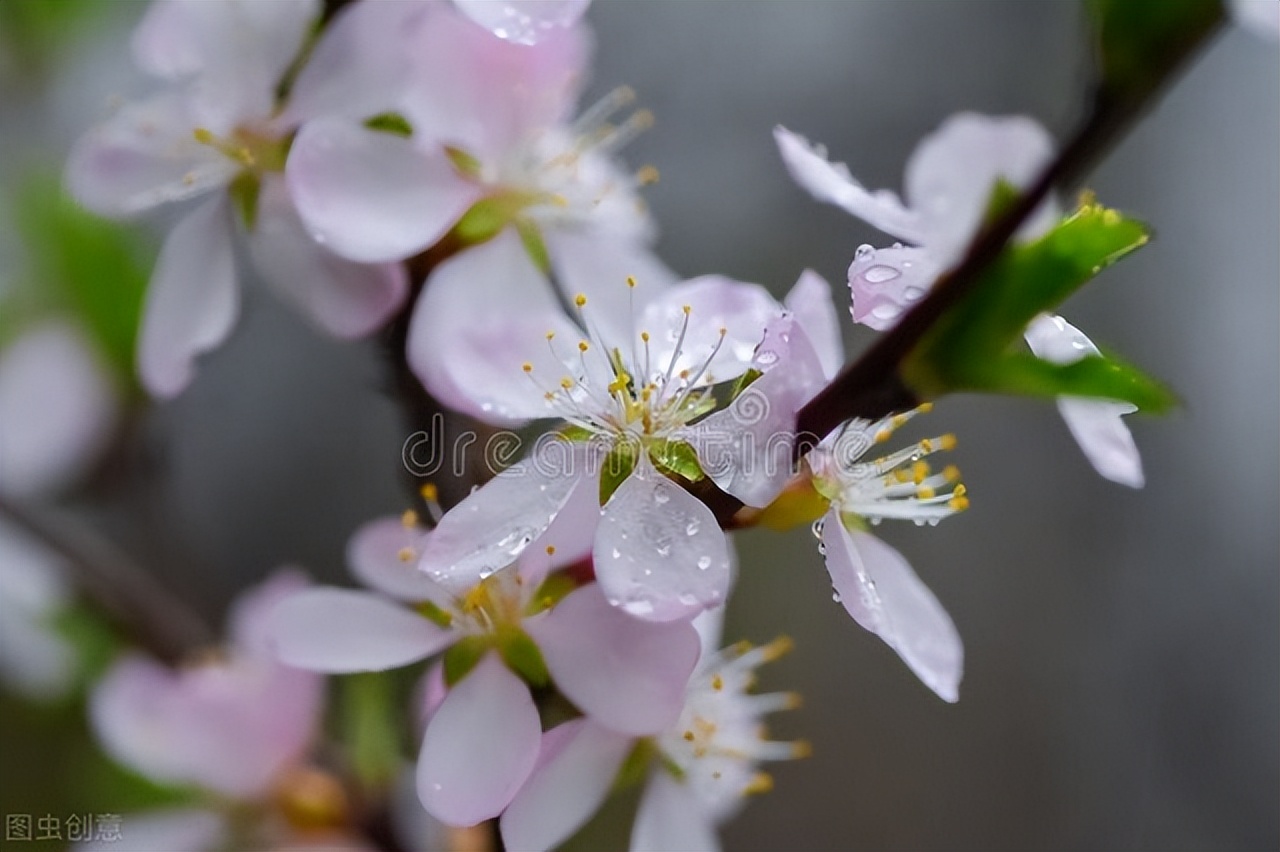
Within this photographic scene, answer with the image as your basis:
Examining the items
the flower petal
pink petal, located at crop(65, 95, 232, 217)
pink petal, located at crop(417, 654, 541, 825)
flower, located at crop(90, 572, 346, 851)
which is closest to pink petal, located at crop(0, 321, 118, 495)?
flower, located at crop(90, 572, 346, 851)

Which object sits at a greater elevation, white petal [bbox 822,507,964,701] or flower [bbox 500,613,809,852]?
white petal [bbox 822,507,964,701]

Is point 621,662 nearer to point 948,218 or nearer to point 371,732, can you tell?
point 948,218

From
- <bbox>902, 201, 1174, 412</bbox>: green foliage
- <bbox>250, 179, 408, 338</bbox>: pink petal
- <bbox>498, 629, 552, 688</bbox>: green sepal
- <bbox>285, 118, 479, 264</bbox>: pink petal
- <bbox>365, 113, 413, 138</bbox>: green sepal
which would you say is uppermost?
<bbox>902, 201, 1174, 412</bbox>: green foliage

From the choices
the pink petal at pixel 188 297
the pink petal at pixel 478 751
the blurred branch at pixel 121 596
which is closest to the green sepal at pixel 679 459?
the pink petal at pixel 478 751

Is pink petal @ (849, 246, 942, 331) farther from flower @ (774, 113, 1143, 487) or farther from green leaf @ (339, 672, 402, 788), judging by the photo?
Result: green leaf @ (339, 672, 402, 788)

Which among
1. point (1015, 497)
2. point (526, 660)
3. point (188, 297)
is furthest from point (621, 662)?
point (1015, 497)

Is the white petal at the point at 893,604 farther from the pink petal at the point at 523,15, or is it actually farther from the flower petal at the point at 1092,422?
the pink petal at the point at 523,15
